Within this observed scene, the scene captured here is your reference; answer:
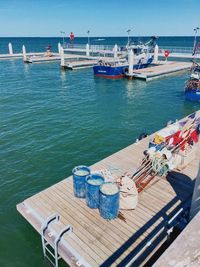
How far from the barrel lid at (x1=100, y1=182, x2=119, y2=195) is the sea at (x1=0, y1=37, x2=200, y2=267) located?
9.65 feet

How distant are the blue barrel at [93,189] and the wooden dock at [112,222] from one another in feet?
0.85

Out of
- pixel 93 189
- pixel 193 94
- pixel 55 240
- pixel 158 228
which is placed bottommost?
pixel 158 228

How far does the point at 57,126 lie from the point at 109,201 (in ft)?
37.7

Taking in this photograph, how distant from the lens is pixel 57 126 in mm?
17766

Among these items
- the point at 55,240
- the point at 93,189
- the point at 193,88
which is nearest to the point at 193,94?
the point at 193,88

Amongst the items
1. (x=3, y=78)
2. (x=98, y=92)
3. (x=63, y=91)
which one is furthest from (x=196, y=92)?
(x=3, y=78)

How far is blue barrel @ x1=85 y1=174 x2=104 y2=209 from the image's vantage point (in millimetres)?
7422

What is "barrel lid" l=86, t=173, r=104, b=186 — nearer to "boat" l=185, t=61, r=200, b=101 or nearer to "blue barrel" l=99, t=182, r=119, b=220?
"blue barrel" l=99, t=182, r=119, b=220

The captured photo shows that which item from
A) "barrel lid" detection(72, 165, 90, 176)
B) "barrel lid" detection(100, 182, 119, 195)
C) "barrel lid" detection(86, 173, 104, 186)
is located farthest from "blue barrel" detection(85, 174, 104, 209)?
"barrel lid" detection(72, 165, 90, 176)

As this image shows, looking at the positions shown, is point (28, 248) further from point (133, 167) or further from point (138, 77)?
point (138, 77)

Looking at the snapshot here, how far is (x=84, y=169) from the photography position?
8.41 meters

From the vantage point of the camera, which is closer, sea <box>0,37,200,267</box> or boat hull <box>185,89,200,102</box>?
sea <box>0,37,200,267</box>

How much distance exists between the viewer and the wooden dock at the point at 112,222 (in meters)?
6.38

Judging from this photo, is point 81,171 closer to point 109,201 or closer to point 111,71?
point 109,201
